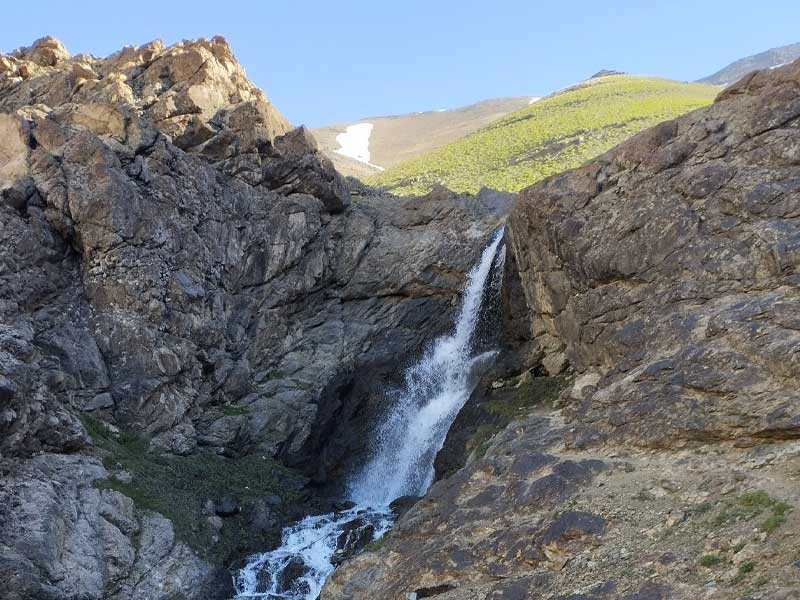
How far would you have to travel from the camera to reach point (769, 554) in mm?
11859

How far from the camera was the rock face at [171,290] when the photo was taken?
20625 mm

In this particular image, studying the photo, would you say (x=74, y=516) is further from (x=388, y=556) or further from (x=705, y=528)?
(x=705, y=528)

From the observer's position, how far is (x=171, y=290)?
28750 mm

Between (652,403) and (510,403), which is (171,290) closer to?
(510,403)

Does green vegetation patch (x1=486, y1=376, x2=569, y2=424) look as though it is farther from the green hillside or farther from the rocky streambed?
the green hillside

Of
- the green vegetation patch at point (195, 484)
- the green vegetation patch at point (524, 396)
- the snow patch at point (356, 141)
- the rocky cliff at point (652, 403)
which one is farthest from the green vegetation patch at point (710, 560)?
the snow patch at point (356, 141)

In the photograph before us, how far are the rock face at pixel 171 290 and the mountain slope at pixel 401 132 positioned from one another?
7341 centimetres

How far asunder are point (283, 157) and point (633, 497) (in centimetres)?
2498

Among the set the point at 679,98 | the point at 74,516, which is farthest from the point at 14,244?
the point at 679,98

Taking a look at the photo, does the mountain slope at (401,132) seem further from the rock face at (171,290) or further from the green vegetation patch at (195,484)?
the green vegetation patch at (195,484)

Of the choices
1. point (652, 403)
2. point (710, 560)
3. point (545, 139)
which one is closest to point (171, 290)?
point (652, 403)

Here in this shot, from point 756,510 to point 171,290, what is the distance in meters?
21.9

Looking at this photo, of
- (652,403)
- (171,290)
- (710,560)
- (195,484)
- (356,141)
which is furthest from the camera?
(356,141)

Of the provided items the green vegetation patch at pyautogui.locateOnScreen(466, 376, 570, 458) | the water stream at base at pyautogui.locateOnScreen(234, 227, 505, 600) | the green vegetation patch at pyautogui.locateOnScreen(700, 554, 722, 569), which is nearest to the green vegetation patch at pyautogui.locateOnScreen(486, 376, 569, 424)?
the green vegetation patch at pyautogui.locateOnScreen(466, 376, 570, 458)
